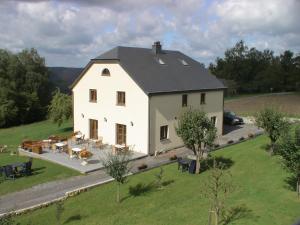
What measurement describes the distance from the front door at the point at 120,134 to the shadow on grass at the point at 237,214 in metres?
16.1

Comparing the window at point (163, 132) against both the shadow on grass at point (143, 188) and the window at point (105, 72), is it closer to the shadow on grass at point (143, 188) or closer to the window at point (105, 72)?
the window at point (105, 72)

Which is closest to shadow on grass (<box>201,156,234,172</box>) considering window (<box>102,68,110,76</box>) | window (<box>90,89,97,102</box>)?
window (<box>102,68,110,76</box>)

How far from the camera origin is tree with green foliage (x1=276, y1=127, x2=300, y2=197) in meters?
15.9

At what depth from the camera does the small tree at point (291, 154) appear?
1589 centimetres

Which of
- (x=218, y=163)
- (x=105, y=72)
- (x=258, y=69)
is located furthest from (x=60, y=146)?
(x=258, y=69)

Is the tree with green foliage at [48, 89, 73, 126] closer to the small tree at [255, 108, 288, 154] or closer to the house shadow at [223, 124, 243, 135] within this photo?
the house shadow at [223, 124, 243, 135]

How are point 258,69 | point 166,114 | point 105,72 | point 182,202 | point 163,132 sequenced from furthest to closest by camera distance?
point 258,69 → point 105,72 → point 163,132 → point 166,114 → point 182,202

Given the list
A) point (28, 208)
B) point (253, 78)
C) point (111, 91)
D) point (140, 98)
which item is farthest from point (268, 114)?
point (253, 78)

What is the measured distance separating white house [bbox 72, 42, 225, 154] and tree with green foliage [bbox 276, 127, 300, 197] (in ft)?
43.4

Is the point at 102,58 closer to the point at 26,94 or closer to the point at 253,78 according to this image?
the point at 26,94

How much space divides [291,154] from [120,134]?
1697 cm

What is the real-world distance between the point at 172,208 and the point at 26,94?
170ft

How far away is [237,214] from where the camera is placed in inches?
572

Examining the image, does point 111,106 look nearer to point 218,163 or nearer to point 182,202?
point 218,163
